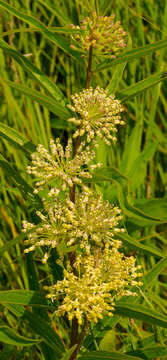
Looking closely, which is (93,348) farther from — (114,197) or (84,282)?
(114,197)

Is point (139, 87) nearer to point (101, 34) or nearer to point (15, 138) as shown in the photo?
point (101, 34)

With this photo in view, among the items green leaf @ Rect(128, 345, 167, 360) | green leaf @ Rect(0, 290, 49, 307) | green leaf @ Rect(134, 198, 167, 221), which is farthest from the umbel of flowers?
green leaf @ Rect(134, 198, 167, 221)

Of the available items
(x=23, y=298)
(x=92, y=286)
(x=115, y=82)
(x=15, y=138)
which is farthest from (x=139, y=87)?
(x=23, y=298)

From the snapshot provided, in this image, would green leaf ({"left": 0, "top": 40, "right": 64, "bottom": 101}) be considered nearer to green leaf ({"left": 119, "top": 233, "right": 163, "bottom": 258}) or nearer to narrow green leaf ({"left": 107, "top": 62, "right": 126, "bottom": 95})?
narrow green leaf ({"left": 107, "top": 62, "right": 126, "bottom": 95})

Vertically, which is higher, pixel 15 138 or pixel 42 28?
pixel 42 28

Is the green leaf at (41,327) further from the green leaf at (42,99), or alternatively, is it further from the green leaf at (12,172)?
the green leaf at (42,99)

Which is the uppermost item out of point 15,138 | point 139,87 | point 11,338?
point 139,87

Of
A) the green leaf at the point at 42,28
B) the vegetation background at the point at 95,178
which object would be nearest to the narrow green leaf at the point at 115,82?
the vegetation background at the point at 95,178

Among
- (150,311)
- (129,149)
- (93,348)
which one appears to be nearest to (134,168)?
(129,149)
